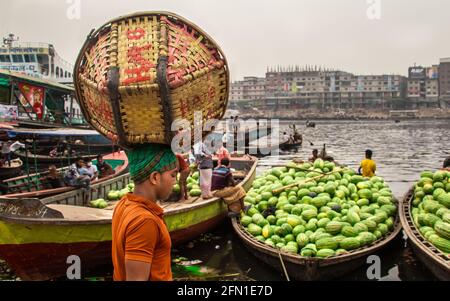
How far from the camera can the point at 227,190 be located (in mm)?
9336

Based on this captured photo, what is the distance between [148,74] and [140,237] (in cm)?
92

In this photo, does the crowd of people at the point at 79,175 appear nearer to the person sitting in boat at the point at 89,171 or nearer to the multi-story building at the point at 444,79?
the person sitting in boat at the point at 89,171

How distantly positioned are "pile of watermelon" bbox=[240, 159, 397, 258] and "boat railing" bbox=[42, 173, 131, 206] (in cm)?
337

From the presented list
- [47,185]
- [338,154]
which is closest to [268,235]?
[47,185]

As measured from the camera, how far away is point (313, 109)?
13212 centimetres

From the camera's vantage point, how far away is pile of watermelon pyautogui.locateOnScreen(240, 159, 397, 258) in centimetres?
702

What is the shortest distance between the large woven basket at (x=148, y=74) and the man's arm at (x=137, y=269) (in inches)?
28.2

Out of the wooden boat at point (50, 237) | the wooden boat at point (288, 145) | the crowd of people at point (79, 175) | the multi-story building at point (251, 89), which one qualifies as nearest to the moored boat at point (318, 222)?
the wooden boat at point (50, 237)

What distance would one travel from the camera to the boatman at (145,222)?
80.5 inches

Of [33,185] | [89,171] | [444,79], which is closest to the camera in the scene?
[89,171]

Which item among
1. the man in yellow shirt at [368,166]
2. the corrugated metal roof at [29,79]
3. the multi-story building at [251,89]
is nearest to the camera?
the man in yellow shirt at [368,166]

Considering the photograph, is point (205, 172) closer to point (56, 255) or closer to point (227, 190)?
point (227, 190)

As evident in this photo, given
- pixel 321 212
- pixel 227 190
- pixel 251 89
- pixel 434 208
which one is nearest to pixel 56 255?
pixel 227 190
